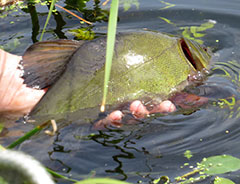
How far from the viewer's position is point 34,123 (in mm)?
2799

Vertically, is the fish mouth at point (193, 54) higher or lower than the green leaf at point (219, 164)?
higher

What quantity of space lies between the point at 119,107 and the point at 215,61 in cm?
135

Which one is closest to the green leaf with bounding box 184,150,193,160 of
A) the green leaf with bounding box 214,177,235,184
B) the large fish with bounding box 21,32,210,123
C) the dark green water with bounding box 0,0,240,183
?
the dark green water with bounding box 0,0,240,183

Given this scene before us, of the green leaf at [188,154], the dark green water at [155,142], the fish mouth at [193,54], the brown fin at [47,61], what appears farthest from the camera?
the fish mouth at [193,54]

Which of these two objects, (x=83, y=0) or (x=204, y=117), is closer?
(x=204, y=117)

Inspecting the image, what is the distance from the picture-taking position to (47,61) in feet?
9.65

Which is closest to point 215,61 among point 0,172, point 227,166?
point 227,166

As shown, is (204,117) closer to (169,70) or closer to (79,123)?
(169,70)

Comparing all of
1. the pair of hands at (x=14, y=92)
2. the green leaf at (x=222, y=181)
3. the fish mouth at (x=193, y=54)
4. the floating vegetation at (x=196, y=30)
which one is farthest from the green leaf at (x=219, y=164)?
the floating vegetation at (x=196, y=30)

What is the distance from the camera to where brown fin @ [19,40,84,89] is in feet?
9.65

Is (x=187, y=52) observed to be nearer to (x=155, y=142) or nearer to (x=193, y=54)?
(x=193, y=54)

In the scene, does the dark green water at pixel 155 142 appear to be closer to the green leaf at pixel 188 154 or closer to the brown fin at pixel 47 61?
the green leaf at pixel 188 154

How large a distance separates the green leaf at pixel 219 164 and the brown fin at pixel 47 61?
1.27 metres

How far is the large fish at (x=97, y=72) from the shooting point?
283 centimetres
